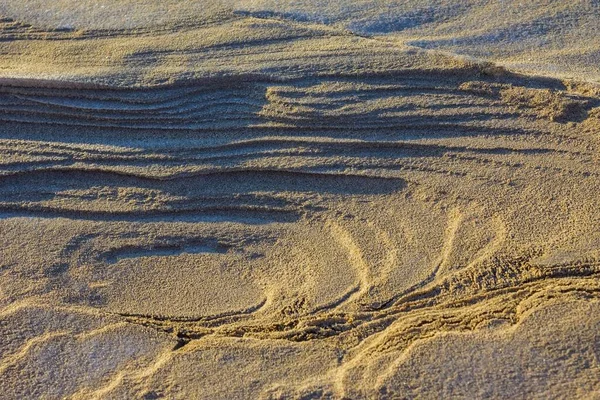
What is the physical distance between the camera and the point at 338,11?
349cm

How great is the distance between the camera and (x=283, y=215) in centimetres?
296

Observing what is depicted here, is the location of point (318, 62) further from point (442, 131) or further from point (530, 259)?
point (530, 259)

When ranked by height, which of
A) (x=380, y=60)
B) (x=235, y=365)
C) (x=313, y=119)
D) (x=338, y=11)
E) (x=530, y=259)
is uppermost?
(x=338, y=11)

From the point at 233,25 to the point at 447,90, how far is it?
1.15 metres

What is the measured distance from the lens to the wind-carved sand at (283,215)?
2369 mm

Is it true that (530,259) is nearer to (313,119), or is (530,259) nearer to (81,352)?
(313,119)

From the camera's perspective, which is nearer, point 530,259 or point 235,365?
point 235,365

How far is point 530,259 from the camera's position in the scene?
264 centimetres

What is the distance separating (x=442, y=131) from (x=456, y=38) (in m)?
0.61

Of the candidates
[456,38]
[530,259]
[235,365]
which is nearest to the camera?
[235,365]

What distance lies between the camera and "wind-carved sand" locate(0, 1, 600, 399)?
2369 mm

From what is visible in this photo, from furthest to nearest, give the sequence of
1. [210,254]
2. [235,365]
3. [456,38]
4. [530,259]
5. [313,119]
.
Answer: [456,38] → [313,119] → [210,254] → [530,259] → [235,365]

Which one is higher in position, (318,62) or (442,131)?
(318,62)

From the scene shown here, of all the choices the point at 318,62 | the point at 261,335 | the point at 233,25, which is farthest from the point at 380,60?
the point at 261,335
